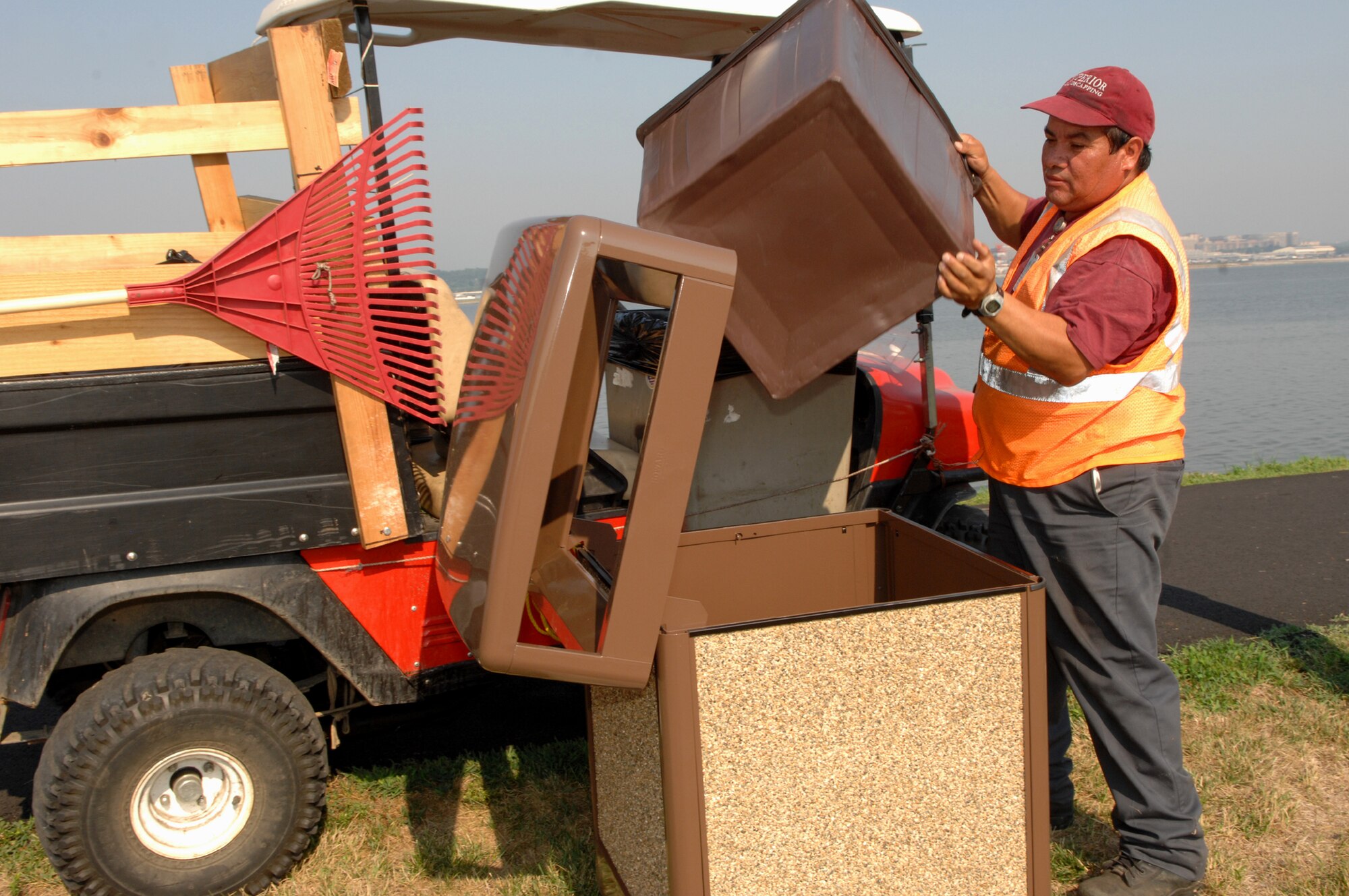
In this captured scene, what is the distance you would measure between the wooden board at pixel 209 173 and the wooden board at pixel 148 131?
0.23 feet

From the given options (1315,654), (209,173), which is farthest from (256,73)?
(1315,654)

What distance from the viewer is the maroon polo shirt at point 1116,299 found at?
2.35 meters

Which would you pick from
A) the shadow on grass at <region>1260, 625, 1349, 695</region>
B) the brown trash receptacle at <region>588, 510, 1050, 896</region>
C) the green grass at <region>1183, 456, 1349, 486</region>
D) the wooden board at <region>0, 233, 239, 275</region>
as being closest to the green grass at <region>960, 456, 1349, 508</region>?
the green grass at <region>1183, 456, 1349, 486</region>

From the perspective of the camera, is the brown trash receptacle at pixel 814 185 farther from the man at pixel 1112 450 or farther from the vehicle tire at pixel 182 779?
the vehicle tire at pixel 182 779

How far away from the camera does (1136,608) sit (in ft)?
8.28

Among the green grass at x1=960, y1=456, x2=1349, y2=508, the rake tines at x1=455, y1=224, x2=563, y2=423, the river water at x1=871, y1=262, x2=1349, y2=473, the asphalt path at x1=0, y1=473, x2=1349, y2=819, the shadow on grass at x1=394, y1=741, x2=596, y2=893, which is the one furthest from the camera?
the river water at x1=871, y1=262, x2=1349, y2=473

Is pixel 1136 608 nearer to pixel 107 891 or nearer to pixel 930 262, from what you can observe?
pixel 930 262

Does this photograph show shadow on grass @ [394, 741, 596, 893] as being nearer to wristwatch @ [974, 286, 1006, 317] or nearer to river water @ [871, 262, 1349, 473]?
wristwatch @ [974, 286, 1006, 317]

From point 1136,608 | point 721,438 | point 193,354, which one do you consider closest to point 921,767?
point 1136,608

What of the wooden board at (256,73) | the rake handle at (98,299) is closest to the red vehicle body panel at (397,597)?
the rake handle at (98,299)

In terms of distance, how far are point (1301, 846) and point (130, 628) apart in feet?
11.1

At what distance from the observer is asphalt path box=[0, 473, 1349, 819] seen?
392 cm

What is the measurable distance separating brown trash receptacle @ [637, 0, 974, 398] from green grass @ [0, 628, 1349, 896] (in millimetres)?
1592

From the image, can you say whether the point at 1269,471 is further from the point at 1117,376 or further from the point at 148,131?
the point at 148,131
